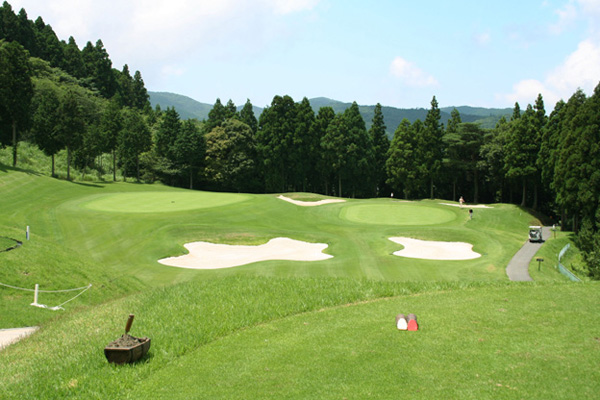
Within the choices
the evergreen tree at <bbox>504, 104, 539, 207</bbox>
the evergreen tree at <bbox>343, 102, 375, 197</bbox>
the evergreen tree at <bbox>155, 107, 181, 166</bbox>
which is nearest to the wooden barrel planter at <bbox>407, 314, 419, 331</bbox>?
the evergreen tree at <bbox>504, 104, 539, 207</bbox>

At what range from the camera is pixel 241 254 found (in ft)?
90.5

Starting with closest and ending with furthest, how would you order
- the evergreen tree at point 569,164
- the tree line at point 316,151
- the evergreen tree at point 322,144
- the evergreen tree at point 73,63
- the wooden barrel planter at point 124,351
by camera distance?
1. the wooden barrel planter at point 124,351
2. the evergreen tree at point 569,164
3. the tree line at point 316,151
4. the evergreen tree at point 322,144
5. the evergreen tree at point 73,63

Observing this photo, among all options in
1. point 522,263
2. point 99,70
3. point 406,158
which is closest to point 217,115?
point 406,158

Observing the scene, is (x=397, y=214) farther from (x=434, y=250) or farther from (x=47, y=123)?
(x=47, y=123)

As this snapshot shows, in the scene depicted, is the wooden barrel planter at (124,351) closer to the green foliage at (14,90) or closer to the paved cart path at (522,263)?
the paved cart path at (522,263)

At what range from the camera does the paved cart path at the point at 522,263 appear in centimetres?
2387

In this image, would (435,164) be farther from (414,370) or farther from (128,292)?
(414,370)

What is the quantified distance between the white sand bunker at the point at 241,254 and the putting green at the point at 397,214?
11589 mm

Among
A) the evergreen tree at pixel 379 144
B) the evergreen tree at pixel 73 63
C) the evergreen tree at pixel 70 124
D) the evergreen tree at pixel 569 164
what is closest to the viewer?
the evergreen tree at pixel 569 164

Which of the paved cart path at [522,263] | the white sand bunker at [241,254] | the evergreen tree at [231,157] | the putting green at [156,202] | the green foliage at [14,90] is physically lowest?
the white sand bunker at [241,254]

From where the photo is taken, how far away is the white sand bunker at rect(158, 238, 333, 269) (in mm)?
25344

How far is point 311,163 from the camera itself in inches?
2953

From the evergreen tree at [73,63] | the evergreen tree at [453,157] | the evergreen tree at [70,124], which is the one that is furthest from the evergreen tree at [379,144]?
the evergreen tree at [73,63]

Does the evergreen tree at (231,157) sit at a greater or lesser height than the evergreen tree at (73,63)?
lesser
